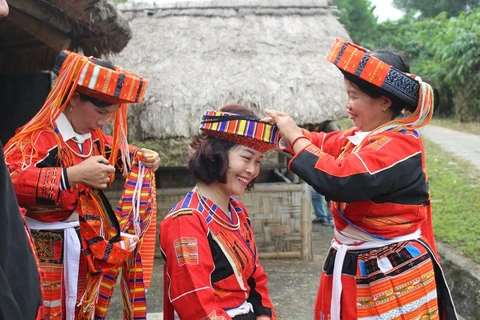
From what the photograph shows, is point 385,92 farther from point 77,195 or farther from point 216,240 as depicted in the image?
point 77,195

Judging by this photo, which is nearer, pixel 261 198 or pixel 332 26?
pixel 261 198

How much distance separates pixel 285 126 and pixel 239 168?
0.26m

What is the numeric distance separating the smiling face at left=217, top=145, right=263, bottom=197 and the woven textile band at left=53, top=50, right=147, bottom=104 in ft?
1.94

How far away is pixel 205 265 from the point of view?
217 cm

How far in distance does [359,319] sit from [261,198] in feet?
11.9

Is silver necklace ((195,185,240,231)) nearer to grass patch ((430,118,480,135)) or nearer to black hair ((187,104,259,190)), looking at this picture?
black hair ((187,104,259,190))

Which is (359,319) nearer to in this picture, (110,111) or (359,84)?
(359,84)

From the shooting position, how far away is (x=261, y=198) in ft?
19.7

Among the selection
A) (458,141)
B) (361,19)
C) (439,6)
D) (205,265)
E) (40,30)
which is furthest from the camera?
(439,6)

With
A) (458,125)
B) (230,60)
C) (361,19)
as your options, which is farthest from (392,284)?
(361,19)

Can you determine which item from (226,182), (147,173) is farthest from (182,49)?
(226,182)

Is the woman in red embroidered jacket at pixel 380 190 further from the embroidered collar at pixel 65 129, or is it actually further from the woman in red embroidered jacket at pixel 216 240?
the embroidered collar at pixel 65 129

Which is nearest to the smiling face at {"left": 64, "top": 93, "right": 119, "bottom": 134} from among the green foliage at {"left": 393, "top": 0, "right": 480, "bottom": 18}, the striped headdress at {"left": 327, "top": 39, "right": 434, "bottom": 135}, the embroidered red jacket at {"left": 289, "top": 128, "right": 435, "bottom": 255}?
the embroidered red jacket at {"left": 289, "top": 128, "right": 435, "bottom": 255}

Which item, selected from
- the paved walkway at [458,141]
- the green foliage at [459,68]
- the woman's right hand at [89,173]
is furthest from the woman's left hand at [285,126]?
the green foliage at [459,68]
